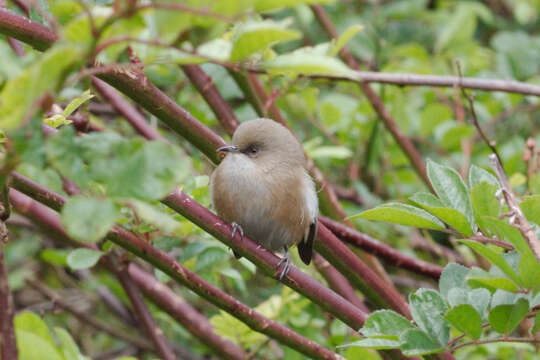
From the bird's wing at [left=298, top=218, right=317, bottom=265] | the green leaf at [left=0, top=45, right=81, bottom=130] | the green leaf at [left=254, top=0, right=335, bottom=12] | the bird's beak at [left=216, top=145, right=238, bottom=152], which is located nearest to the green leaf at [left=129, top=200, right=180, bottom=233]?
the green leaf at [left=0, top=45, right=81, bottom=130]

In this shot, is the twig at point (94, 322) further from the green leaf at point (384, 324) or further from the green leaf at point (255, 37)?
the green leaf at point (255, 37)

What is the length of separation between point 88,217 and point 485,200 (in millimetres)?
971

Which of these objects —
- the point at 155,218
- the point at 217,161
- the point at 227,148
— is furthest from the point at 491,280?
the point at 227,148

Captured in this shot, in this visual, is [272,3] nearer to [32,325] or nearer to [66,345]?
[32,325]

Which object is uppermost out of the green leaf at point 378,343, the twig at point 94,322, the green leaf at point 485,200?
the green leaf at point 485,200

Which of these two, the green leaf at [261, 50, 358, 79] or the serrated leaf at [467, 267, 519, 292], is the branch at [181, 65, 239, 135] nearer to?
the serrated leaf at [467, 267, 519, 292]

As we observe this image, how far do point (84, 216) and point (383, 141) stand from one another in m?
3.28

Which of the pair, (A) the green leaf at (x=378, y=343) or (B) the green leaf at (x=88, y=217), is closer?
(B) the green leaf at (x=88, y=217)

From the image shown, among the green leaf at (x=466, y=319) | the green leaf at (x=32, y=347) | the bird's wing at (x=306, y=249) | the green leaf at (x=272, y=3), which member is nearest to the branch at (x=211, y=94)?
the bird's wing at (x=306, y=249)

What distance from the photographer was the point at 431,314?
159 cm

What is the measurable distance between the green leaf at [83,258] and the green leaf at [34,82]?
1.35 m

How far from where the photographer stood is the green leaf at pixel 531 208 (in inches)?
57.4

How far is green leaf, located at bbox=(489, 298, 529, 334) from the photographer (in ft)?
4.97

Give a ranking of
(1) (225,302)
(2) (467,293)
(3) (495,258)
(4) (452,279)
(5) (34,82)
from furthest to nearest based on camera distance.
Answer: (1) (225,302) < (4) (452,279) < (2) (467,293) < (3) (495,258) < (5) (34,82)
